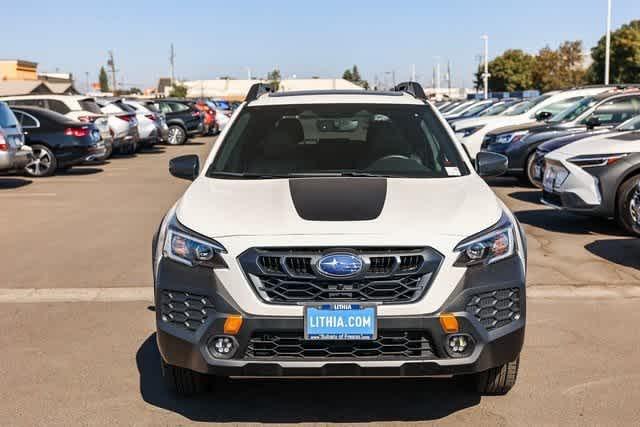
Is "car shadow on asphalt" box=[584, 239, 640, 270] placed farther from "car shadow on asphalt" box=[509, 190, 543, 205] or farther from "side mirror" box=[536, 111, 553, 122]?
"side mirror" box=[536, 111, 553, 122]

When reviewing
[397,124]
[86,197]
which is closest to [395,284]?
[397,124]

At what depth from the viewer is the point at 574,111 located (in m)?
15.1

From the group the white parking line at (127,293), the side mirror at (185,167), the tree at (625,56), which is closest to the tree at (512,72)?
the tree at (625,56)

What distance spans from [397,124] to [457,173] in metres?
0.76

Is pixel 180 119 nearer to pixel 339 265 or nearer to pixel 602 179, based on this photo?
pixel 602 179

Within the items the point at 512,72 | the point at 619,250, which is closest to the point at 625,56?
the point at 512,72

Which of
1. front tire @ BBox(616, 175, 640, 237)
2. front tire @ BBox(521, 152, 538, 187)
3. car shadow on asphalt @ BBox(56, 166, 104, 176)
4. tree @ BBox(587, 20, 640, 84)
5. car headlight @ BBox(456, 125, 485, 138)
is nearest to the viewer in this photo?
front tire @ BBox(616, 175, 640, 237)

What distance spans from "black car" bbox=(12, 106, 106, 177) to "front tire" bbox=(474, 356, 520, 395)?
15252mm

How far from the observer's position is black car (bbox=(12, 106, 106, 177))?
18297mm

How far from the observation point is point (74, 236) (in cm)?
1018

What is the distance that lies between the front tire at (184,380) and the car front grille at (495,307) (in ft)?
4.75

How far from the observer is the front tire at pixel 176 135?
103ft

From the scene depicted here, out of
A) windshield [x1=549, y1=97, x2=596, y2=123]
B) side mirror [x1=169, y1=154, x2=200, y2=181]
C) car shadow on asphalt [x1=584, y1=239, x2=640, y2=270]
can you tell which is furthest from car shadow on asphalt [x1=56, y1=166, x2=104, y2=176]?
side mirror [x1=169, y1=154, x2=200, y2=181]

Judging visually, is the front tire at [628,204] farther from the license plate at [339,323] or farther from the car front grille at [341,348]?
the license plate at [339,323]
